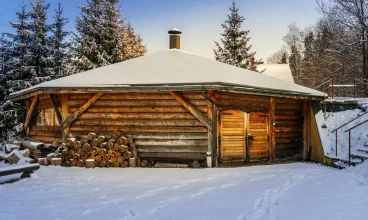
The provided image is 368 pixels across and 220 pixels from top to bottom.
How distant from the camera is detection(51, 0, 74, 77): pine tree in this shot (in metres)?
21.8

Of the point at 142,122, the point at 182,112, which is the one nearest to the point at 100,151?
the point at 142,122

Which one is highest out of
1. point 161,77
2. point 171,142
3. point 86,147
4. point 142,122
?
point 161,77

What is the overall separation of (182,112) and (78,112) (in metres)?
3.81

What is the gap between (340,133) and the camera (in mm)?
11336

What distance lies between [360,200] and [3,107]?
71.1 ft

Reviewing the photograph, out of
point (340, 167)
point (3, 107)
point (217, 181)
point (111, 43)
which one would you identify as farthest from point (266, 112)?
point (3, 107)

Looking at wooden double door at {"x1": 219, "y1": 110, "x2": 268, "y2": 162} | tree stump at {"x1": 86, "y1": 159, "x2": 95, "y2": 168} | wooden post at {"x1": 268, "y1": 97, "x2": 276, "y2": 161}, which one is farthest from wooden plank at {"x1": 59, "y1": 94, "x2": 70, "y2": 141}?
wooden post at {"x1": 268, "y1": 97, "x2": 276, "y2": 161}

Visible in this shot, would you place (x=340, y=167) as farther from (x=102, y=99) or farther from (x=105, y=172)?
(x=102, y=99)

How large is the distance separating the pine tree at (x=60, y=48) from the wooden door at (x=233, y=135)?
51.4ft

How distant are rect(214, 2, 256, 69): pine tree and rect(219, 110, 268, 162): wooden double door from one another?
14505 mm

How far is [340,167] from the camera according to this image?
9.41 m

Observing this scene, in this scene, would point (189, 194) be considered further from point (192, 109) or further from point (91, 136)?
point (91, 136)

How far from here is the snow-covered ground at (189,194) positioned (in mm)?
4785

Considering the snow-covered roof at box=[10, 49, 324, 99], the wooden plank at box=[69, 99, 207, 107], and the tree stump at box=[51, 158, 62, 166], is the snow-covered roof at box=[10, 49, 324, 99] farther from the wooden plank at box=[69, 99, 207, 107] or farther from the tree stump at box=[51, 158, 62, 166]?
the tree stump at box=[51, 158, 62, 166]
